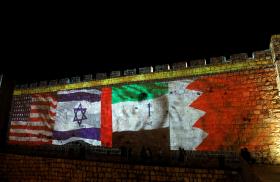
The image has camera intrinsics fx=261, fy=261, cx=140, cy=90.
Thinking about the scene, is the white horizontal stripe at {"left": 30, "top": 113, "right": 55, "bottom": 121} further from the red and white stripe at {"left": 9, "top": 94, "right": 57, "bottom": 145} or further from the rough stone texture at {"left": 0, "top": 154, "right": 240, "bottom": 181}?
the rough stone texture at {"left": 0, "top": 154, "right": 240, "bottom": 181}

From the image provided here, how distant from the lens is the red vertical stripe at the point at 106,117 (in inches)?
511

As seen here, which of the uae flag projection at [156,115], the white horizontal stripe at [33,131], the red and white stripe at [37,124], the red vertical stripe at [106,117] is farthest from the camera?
the red and white stripe at [37,124]

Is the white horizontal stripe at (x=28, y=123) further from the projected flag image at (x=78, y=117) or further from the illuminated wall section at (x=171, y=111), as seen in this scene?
the projected flag image at (x=78, y=117)

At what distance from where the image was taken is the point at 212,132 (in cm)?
1094

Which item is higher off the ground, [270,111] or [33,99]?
[33,99]

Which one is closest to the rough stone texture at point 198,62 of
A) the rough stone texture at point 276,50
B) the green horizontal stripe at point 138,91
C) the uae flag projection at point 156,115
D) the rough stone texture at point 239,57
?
the uae flag projection at point 156,115

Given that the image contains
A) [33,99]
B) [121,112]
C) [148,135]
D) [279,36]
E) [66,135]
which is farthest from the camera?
[33,99]

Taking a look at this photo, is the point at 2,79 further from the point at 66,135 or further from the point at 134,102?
the point at 134,102

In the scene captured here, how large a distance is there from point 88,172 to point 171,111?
4.47 m

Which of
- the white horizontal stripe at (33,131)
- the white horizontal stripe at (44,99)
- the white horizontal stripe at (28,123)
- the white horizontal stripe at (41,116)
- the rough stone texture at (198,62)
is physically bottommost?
the white horizontal stripe at (33,131)

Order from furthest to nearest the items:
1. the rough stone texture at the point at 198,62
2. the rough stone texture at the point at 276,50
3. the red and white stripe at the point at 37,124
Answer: the red and white stripe at the point at 37,124
the rough stone texture at the point at 198,62
the rough stone texture at the point at 276,50

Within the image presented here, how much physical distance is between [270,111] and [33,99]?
12.7 meters

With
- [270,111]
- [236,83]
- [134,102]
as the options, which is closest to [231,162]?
[270,111]

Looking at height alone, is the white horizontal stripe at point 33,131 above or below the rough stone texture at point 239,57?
below
